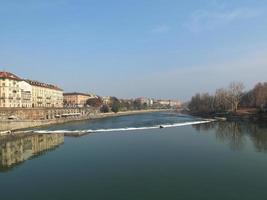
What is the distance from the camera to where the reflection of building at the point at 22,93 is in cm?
6606

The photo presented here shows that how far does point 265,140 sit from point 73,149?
18.2 meters

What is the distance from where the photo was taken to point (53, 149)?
2964cm

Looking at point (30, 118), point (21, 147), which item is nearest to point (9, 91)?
point (30, 118)

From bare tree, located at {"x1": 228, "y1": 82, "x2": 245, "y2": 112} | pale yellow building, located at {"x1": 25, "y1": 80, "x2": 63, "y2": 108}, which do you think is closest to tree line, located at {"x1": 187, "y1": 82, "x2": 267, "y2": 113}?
bare tree, located at {"x1": 228, "y1": 82, "x2": 245, "y2": 112}

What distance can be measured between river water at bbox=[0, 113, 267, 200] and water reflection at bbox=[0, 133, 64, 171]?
0.07 meters

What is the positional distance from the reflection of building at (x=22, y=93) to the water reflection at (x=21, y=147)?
1199 inches

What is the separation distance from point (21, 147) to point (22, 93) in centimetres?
4438

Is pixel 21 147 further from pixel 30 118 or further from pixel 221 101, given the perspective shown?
pixel 221 101

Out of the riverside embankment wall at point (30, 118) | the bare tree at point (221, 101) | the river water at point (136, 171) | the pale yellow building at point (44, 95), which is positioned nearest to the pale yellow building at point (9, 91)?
the riverside embankment wall at point (30, 118)

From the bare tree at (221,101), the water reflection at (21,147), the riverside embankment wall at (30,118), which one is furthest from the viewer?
the bare tree at (221,101)

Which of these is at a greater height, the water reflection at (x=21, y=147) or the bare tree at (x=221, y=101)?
the bare tree at (x=221, y=101)

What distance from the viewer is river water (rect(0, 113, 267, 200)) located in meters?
14.9

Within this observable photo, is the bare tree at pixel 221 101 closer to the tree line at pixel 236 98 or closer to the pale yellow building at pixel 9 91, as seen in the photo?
the tree line at pixel 236 98

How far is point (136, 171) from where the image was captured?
19141mm
